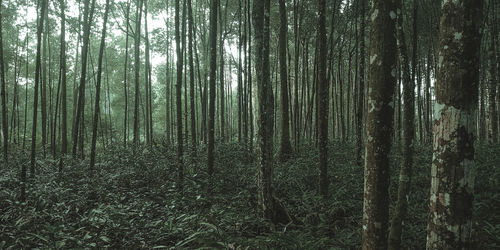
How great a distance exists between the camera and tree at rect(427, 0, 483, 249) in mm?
1905

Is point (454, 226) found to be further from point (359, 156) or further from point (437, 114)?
point (359, 156)

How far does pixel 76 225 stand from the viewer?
559cm

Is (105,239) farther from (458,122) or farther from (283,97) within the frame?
(283,97)

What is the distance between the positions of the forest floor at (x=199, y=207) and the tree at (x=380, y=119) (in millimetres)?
1358

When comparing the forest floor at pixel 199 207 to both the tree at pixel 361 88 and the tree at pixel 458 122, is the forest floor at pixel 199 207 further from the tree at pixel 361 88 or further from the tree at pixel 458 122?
the tree at pixel 458 122

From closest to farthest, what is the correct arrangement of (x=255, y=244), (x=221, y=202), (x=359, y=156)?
(x=255, y=244)
(x=221, y=202)
(x=359, y=156)

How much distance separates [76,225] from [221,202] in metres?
2.75

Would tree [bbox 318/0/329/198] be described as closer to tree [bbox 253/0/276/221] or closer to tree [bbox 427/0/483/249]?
tree [bbox 253/0/276/221]

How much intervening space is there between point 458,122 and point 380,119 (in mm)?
790

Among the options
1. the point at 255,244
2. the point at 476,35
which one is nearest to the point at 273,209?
the point at 255,244

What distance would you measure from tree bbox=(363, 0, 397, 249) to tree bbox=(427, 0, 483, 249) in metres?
0.72

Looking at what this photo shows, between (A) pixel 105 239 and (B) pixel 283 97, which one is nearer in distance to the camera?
(A) pixel 105 239

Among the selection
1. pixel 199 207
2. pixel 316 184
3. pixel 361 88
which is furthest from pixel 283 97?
pixel 199 207

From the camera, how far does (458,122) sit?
1.93 metres
